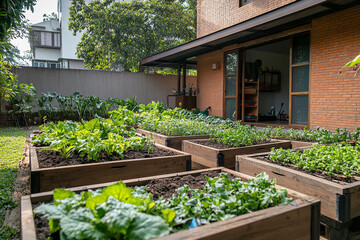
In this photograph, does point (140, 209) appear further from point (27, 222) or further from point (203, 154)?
point (203, 154)

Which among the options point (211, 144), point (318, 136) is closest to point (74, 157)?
point (211, 144)

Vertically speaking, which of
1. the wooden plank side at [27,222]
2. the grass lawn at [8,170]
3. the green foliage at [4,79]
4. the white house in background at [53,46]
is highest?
the white house in background at [53,46]

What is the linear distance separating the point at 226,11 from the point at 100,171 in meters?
8.69

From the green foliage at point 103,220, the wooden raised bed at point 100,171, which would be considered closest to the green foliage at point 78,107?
the wooden raised bed at point 100,171

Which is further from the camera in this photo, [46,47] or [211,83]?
[46,47]

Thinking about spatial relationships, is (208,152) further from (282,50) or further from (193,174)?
(282,50)

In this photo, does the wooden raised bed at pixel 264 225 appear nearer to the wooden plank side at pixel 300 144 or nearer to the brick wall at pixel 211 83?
the wooden plank side at pixel 300 144

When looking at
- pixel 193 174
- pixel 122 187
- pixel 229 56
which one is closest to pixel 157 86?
pixel 229 56

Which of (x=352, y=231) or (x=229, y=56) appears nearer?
(x=352, y=231)

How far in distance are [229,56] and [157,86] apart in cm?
514

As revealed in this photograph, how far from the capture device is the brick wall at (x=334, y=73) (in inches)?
220

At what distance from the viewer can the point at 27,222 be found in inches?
49.3

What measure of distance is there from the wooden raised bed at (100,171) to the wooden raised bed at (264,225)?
25.0 inches

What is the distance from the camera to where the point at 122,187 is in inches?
50.5
